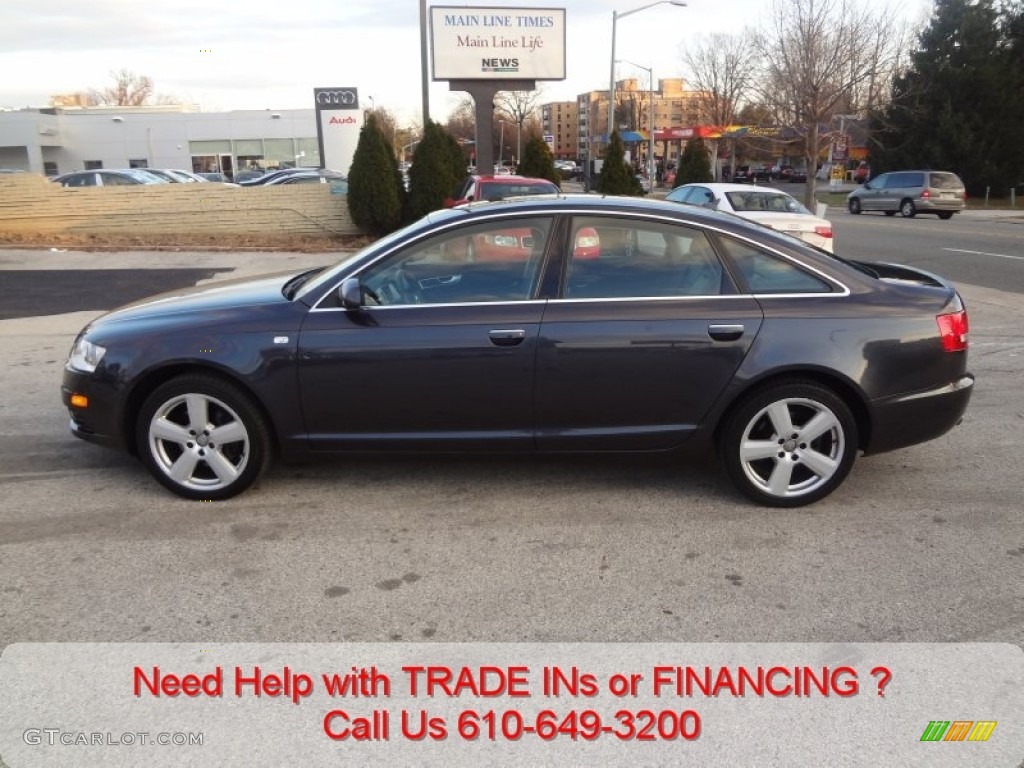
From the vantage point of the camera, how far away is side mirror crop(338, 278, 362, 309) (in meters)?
4.16

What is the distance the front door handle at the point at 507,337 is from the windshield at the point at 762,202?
9862mm

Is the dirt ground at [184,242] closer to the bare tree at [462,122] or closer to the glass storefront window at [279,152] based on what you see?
the glass storefront window at [279,152]

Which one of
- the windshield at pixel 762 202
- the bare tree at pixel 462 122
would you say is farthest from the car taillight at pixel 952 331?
the bare tree at pixel 462 122

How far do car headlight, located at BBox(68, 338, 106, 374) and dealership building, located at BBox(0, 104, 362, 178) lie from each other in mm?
49753

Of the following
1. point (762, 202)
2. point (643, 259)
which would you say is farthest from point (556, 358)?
point (762, 202)

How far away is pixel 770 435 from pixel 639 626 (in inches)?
58.8

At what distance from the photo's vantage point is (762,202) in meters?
13.5

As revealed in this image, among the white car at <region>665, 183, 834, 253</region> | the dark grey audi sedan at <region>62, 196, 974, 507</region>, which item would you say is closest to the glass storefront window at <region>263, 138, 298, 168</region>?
the white car at <region>665, 183, 834, 253</region>

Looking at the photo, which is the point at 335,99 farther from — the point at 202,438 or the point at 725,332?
the point at 725,332

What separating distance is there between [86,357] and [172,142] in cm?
5554

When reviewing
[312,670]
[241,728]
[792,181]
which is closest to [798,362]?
[312,670]

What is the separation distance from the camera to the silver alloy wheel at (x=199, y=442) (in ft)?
14.2

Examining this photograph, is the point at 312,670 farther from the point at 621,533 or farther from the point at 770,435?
A: the point at 770,435

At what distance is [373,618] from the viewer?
3.38 meters
